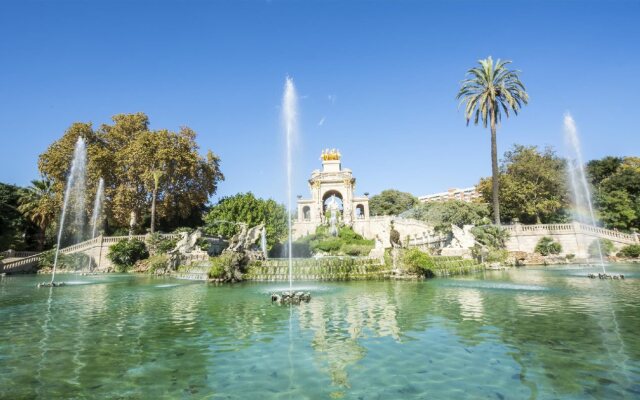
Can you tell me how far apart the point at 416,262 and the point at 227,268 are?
9.84 metres

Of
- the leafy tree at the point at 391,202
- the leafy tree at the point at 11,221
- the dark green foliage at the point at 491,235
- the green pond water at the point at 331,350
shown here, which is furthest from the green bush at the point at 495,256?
the leafy tree at the point at 391,202

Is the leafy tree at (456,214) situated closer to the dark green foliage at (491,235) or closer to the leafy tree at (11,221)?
the dark green foliage at (491,235)

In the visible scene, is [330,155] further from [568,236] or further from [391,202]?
[568,236]

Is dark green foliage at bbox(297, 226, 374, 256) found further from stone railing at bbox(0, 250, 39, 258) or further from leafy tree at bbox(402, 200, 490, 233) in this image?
stone railing at bbox(0, 250, 39, 258)

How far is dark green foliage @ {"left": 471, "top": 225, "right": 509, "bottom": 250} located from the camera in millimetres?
29383

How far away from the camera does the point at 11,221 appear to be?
37.8 meters

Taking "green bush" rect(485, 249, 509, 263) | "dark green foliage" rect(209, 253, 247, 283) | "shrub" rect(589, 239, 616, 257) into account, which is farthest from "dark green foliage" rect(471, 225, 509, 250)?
"dark green foliage" rect(209, 253, 247, 283)

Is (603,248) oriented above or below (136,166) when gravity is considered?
below

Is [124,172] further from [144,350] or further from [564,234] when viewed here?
[564,234]

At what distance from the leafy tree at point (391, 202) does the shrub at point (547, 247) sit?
138ft

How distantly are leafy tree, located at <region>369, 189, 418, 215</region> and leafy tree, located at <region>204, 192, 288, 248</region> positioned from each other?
3935cm

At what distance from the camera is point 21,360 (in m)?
5.57

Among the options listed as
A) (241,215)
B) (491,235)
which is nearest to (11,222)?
(241,215)

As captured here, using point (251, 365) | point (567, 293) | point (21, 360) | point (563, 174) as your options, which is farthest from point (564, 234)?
point (21, 360)
